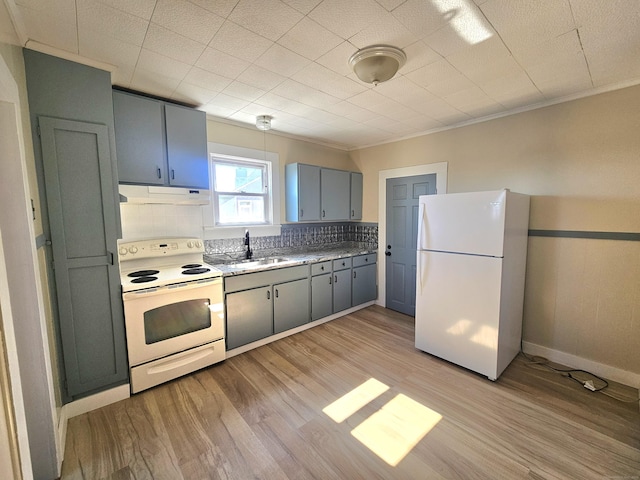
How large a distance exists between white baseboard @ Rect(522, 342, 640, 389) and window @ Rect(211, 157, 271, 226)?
3.26 metres

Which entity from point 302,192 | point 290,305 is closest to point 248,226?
point 302,192

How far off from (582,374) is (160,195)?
400cm

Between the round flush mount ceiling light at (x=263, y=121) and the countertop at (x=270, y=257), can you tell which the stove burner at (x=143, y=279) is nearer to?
the countertop at (x=270, y=257)

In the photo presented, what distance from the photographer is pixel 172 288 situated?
215cm

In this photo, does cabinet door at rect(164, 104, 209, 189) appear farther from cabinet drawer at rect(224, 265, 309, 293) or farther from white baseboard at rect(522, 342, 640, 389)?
white baseboard at rect(522, 342, 640, 389)

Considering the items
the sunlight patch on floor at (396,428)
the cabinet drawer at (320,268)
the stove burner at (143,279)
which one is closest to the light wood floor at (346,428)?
the sunlight patch on floor at (396,428)

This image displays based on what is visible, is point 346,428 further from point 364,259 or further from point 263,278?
point 364,259

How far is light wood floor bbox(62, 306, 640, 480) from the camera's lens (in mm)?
1512

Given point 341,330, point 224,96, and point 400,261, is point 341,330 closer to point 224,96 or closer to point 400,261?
point 400,261

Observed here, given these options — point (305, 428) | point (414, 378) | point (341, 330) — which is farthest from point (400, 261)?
point (305, 428)

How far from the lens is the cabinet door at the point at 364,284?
12.5 feet

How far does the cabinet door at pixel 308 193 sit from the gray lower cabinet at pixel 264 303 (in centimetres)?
80

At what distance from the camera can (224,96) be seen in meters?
2.41

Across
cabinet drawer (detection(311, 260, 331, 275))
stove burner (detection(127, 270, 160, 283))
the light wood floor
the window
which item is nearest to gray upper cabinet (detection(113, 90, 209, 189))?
the window
